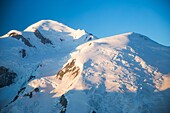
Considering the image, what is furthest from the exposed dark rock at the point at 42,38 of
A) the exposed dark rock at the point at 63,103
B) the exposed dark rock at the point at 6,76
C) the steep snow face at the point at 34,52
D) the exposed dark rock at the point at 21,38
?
the exposed dark rock at the point at 63,103

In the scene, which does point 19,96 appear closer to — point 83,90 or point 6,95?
point 6,95

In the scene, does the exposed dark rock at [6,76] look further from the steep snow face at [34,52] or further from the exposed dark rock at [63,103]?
the exposed dark rock at [63,103]

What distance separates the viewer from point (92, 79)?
34.2 meters

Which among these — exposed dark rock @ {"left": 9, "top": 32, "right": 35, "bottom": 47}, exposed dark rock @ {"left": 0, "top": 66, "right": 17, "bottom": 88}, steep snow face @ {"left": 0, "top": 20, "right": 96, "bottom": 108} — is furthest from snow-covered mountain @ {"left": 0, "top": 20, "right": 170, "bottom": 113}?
exposed dark rock @ {"left": 9, "top": 32, "right": 35, "bottom": 47}

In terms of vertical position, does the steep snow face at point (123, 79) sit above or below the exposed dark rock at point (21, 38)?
below

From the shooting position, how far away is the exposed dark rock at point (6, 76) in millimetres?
43900

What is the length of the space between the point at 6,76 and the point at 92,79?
21.7 m

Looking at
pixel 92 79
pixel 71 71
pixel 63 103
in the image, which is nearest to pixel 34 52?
pixel 71 71

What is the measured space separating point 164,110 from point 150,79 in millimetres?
7388

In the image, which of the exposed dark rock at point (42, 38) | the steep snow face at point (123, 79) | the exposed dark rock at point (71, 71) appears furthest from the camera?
the exposed dark rock at point (42, 38)

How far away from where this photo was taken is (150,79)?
34.7 metres

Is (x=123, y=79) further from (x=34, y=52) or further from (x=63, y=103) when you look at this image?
(x=34, y=52)

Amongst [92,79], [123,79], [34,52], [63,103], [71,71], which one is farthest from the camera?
[34,52]

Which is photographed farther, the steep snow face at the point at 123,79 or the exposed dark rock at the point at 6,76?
the exposed dark rock at the point at 6,76
